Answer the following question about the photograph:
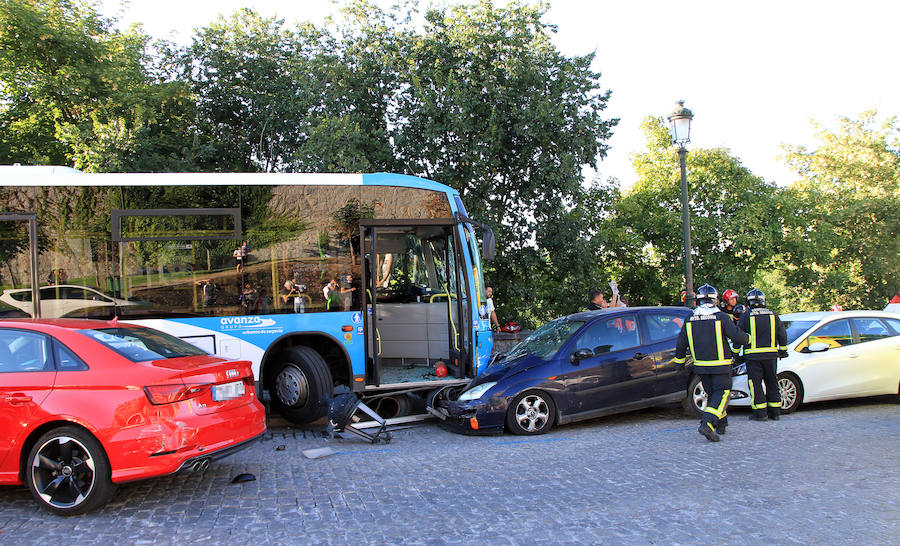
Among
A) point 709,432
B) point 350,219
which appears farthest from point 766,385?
point 350,219

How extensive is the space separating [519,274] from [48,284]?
1115cm

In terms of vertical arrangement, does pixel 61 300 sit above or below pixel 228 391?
above

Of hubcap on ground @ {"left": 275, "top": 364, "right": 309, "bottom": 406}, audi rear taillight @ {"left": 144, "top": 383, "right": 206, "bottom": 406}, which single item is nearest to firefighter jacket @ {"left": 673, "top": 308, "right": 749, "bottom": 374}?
hubcap on ground @ {"left": 275, "top": 364, "right": 309, "bottom": 406}

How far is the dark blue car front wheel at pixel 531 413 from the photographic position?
8.17 metres

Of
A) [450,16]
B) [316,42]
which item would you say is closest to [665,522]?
[450,16]

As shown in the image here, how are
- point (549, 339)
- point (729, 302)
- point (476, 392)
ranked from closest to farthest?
point (476, 392) → point (549, 339) → point (729, 302)

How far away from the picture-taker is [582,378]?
27.5 ft

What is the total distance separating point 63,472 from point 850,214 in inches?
1149

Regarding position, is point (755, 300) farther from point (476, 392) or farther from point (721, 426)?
point (476, 392)

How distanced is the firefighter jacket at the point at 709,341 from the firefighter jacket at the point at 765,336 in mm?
894

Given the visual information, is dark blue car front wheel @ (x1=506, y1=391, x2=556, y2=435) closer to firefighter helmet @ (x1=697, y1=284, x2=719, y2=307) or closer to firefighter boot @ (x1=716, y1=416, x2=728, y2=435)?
firefighter boot @ (x1=716, y1=416, x2=728, y2=435)

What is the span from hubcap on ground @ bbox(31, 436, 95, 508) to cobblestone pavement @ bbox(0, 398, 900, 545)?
0.58 ft

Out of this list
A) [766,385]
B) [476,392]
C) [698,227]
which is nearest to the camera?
[476,392]

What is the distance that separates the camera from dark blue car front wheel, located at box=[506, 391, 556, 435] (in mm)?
8172
